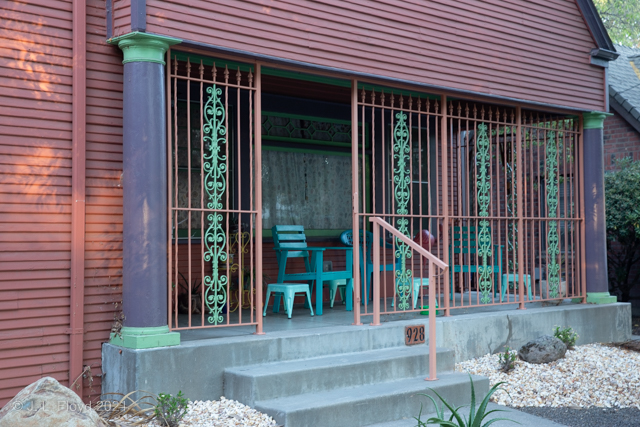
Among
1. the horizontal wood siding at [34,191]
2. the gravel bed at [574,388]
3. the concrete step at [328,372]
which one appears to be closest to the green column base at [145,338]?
the horizontal wood siding at [34,191]

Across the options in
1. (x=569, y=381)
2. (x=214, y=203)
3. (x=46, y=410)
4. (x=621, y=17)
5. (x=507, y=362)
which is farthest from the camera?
(x=621, y=17)

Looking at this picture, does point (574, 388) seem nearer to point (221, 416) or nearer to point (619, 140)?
point (221, 416)

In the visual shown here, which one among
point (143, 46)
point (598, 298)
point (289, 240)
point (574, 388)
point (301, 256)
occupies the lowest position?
point (574, 388)

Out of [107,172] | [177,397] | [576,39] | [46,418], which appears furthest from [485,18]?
[46,418]

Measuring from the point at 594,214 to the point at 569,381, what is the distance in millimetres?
2826

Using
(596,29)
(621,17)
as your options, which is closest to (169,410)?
(596,29)

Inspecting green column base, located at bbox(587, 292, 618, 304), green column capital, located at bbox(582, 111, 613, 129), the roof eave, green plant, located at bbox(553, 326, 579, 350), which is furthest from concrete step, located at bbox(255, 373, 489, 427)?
the roof eave

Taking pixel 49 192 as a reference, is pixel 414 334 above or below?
below

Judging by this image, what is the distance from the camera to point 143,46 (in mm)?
5141

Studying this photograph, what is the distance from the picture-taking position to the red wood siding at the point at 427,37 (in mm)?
5598

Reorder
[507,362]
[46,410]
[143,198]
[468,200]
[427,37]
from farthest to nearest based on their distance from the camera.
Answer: [468,200]
[427,37]
[507,362]
[143,198]
[46,410]

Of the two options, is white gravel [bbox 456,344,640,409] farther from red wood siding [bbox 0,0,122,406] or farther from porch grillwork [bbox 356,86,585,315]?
red wood siding [bbox 0,0,122,406]

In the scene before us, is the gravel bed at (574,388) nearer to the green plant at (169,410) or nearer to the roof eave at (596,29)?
the green plant at (169,410)

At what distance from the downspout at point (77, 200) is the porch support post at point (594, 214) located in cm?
630
